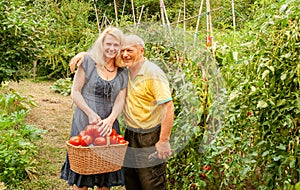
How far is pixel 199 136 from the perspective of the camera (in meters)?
2.75

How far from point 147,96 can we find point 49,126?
312 centimetres

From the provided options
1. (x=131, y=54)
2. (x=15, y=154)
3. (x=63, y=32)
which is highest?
(x=63, y=32)

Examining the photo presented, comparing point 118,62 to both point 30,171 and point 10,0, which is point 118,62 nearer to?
point 30,171

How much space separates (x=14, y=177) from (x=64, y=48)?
17.0ft

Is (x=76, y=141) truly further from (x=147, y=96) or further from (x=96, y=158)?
(x=147, y=96)

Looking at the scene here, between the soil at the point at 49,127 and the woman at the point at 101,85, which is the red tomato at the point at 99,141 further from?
the soil at the point at 49,127

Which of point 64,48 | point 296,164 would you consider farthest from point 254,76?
point 64,48

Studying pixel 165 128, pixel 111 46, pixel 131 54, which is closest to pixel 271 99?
pixel 165 128

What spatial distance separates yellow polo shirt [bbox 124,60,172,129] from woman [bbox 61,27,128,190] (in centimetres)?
6

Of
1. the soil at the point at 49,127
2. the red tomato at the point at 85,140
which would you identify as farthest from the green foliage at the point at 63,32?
the red tomato at the point at 85,140

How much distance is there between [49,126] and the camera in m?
5.23

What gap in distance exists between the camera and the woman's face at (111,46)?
2385mm

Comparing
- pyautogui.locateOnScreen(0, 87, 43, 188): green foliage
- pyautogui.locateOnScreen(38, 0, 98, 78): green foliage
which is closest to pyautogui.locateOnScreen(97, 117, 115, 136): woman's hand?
pyautogui.locateOnScreen(0, 87, 43, 188): green foliage

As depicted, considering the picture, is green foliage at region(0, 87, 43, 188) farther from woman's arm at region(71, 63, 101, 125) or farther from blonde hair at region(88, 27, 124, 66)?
blonde hair at region(88, 27, 124, 66)
